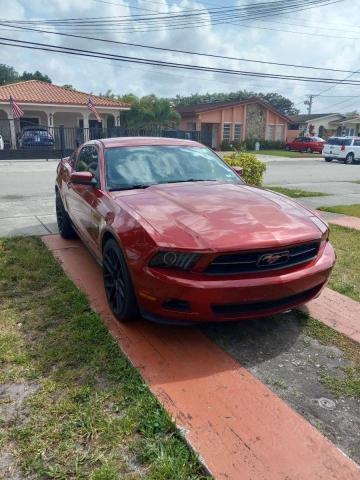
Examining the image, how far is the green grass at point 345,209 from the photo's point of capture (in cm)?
858

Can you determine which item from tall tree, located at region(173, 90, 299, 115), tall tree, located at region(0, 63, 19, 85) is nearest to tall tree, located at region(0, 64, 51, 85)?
tall tree, located at region(0, 63, 19, 85)

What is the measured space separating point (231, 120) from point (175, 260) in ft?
123

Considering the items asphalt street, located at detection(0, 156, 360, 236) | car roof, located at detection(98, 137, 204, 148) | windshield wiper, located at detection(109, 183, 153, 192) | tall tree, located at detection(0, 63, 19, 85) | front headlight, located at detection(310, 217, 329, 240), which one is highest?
tall tree, located at detection(0, 63, 19, 85)

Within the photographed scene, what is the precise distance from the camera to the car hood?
2898 millimetres

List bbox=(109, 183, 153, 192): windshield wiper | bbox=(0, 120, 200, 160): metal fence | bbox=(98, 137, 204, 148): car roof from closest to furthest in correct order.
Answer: bbox=(109, 183, 153, 192): windshield wiper, bbox=(98, 137, 204, 148): car roof, bbox=(0, 120, 200, 160): metal fence

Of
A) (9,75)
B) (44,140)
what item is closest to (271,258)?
(44,140)

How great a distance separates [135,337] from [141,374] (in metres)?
0.50

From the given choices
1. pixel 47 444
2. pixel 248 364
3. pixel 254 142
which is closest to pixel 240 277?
pixel 248 364

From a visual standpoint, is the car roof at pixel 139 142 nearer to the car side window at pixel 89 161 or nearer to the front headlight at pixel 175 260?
the car side window at pixel 89 161

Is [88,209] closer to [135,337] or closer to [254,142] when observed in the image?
[135,337]

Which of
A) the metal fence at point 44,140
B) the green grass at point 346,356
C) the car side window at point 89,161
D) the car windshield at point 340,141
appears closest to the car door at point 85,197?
the car side window at point 89,161

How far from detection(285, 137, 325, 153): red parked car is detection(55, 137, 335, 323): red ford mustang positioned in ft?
122

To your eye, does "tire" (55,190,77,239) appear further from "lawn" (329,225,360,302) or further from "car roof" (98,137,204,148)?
"lawn" (329,225,360,302)

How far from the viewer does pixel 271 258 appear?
9.75ft
